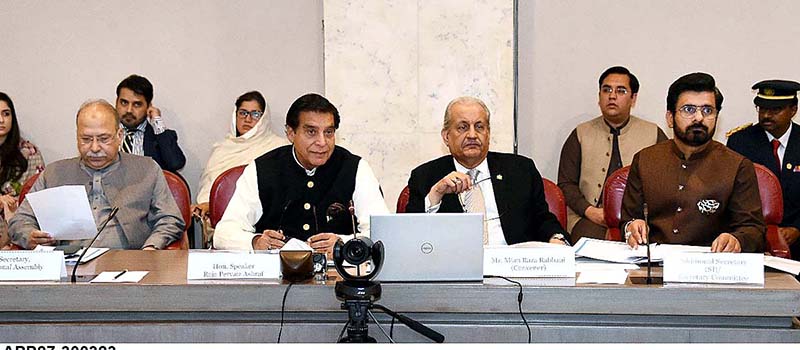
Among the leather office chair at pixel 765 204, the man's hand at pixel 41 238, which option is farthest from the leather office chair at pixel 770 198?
the man's hand at pixel 41 238

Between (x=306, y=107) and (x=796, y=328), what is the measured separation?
1.95m

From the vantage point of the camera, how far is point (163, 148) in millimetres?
6109

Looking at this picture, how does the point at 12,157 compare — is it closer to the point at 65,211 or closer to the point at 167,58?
the point at 167,58

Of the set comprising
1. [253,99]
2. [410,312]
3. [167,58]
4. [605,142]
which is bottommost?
[410,312]

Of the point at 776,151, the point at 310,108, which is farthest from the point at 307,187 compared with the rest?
the point at 776,151

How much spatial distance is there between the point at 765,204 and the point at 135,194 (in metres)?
2.47

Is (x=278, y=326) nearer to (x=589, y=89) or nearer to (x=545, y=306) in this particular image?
(x=545, y=306)

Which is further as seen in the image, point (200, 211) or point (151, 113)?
point (151, 113)

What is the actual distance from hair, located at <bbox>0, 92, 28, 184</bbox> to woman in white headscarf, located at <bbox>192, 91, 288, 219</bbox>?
3.46 feet

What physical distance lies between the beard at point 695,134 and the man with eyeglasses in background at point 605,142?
5.65ft

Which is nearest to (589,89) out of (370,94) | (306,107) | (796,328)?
(370,94)

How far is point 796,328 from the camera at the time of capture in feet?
9.25

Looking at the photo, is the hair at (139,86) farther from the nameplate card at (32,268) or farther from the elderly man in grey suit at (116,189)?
the nameplate card at (32,268)

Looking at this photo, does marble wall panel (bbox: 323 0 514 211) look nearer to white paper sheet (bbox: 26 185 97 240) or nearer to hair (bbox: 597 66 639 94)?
hair (bbox: 597 66 639 94)
